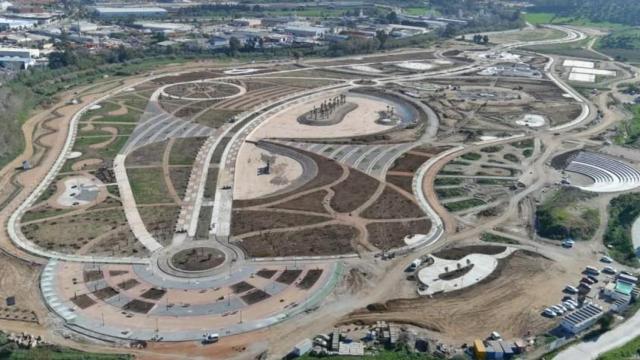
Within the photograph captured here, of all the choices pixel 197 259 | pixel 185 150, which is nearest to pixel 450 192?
pixel 197 259

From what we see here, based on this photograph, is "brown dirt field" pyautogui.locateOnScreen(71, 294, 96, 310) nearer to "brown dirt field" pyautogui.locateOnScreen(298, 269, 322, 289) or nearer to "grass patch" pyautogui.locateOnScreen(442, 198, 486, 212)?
"brown dirt field" pyautogui.locateOnScreen(298, 269, 322, 289)

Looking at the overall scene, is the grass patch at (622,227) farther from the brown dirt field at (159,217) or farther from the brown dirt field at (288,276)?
the brown dirt field at (159,217)

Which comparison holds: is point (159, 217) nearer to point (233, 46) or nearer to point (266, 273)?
point (266, 273)

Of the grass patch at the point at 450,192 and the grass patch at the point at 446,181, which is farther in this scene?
the grass patch at the point at 446,181

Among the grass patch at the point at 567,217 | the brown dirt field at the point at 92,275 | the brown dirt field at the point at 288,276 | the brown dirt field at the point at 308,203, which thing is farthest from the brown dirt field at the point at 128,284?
the grass patch at the point at 567,217

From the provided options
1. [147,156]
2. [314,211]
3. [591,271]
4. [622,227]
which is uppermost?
[147,156]

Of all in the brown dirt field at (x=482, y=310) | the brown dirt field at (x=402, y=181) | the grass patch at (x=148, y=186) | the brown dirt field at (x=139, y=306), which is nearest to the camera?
the brown dirt field at (x=482, y=310)

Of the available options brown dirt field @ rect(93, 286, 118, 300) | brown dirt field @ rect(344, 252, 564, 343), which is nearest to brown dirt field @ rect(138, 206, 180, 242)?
brown dirt field @ rect(93, 286, 118, 300)

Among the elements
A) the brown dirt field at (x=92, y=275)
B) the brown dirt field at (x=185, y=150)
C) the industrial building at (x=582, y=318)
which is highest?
the brown dirt field at (x=185, y=150)
